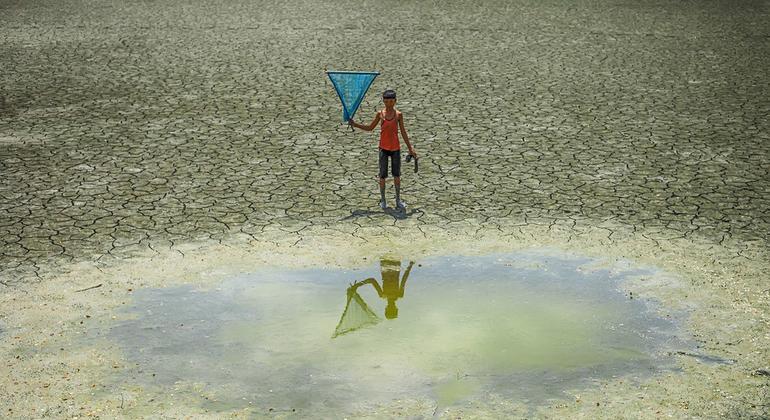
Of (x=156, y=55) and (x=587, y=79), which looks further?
(x=156, y=55)

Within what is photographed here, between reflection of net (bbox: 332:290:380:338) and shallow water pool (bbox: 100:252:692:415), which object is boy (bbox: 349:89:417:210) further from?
reflection of net (bbox: 332:290:380:338)

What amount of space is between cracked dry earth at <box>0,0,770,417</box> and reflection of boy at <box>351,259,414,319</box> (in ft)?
2.79

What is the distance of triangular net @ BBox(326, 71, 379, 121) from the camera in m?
12.8

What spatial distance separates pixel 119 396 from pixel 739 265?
6747 millimetres

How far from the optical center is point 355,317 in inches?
389

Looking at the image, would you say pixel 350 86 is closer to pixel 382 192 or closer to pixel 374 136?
pixel 382 192

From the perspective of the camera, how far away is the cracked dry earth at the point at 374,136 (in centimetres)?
1212

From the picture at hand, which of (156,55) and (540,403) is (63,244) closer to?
(540,403)

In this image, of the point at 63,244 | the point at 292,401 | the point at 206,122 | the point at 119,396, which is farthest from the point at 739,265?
the point at 206,122

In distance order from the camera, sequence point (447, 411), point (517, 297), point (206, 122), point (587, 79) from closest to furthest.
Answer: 1. point (447, 411)
2. point (517, 297)
3. point (206, 122)
4. point (587, 79)

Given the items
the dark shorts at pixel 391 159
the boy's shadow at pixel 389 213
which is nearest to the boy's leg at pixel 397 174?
the dark shorts at pixel 391 159

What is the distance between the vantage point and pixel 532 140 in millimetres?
15961

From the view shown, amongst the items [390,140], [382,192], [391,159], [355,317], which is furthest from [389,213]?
[355,317]

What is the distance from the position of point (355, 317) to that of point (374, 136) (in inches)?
269
